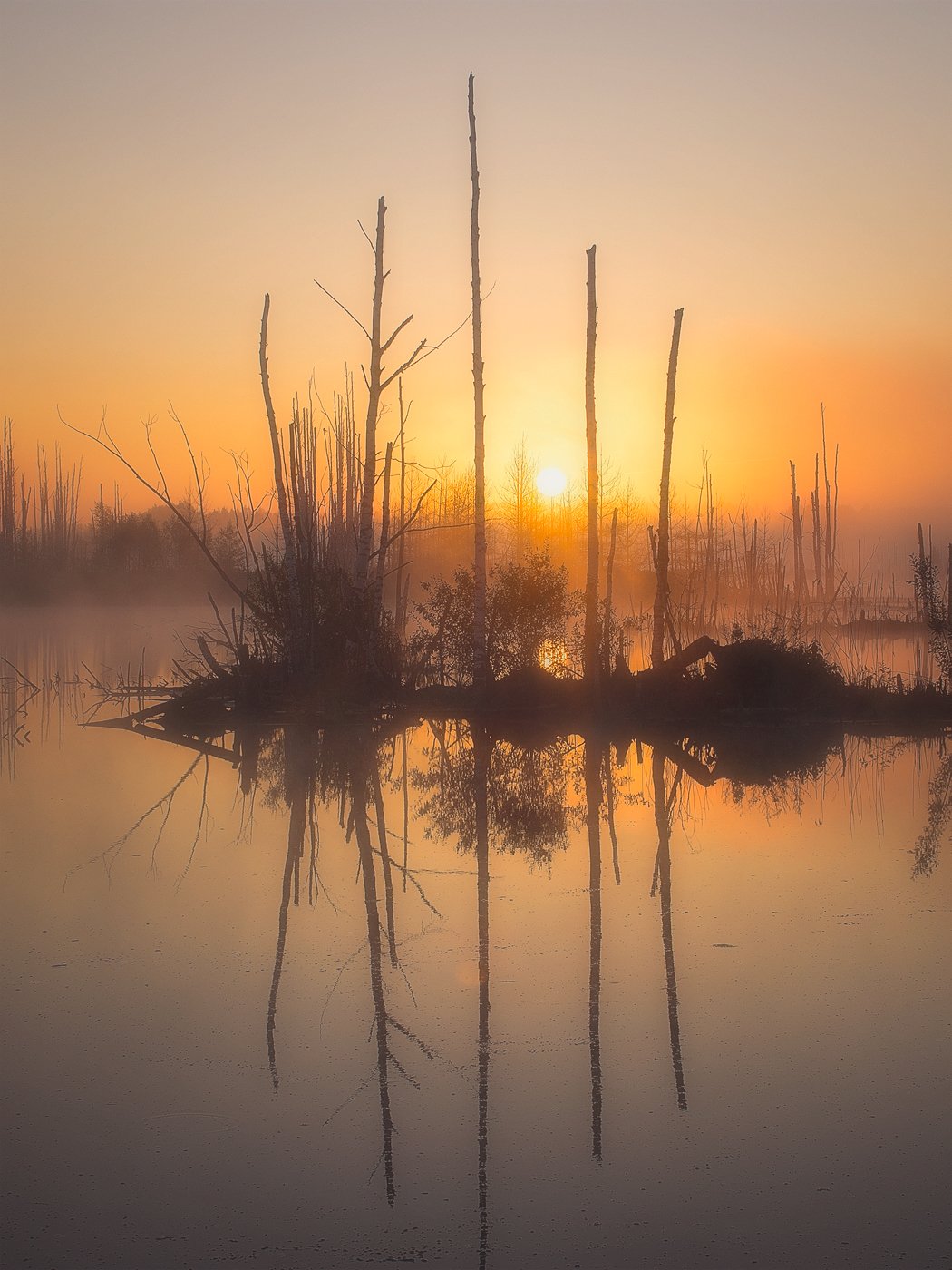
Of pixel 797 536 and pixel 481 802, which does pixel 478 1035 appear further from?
pixel 797 536

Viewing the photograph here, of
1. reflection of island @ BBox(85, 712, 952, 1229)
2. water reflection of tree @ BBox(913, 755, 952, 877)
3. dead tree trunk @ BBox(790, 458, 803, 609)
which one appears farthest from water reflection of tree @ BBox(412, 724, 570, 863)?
dead tree trunk @ BBox(790, 458, 803, 609)

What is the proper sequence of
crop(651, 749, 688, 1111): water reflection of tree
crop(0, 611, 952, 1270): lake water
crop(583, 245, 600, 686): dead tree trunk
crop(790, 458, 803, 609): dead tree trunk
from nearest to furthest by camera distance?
crop(0, 611, 952, 1270): lake water, crop(651, 749, 688, 1111): water reflection of tree, crop(583, 245, 600, 686): dead tree trunk, crop(790, 458, 803, 609): dead tree trunk

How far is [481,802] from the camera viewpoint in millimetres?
10812

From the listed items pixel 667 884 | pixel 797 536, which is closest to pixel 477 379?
pixel 667 884

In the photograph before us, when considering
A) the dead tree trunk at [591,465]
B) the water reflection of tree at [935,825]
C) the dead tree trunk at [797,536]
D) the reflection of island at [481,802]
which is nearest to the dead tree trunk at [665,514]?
the dead tree trunk at [591,465]

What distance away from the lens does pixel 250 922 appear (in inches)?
272

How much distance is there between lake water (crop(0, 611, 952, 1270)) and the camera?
3682 mm

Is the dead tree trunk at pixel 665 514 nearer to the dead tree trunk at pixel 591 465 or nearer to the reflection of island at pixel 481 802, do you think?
the dead tree trunk at pixel 591 465

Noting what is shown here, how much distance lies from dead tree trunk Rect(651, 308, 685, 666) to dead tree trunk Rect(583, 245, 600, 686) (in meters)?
1.18

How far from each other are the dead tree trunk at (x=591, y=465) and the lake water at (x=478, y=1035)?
6.47 metres

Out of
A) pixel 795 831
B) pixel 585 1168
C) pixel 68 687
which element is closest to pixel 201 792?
pixel 795 831

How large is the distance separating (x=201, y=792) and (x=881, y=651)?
26757mm

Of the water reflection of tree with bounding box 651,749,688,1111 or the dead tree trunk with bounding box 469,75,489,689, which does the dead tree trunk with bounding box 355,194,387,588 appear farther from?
the water reflection of tree with bounding box 651,749,688,1111

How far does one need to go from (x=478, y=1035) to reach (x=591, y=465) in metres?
13.1
